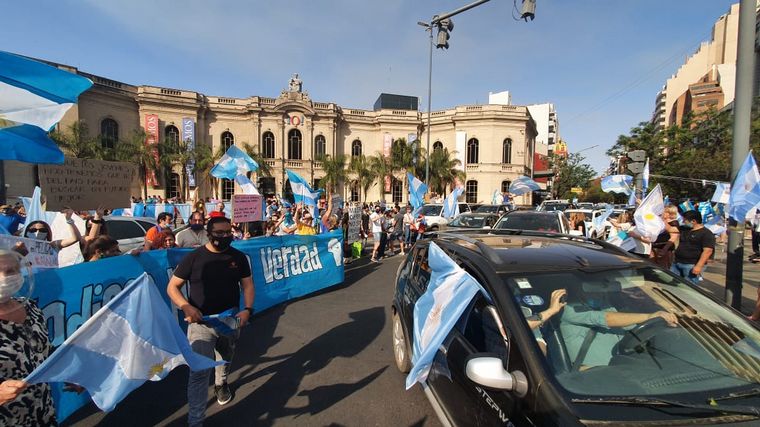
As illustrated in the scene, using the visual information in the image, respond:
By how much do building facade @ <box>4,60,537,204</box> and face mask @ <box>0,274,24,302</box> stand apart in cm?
3835

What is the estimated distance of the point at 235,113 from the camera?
136 feet

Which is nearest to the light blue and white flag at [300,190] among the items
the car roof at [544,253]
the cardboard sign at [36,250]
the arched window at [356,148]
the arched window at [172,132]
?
the cardboard sign at [36,250]

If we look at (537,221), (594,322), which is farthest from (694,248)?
(594,322)

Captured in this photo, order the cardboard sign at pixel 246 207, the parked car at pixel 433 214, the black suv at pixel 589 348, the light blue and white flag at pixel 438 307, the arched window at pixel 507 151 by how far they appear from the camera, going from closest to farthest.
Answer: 1. the black suv at pixel 589 348
2. the light blue and white flag at pixel 438 307
3. the cardboard sign at pixel 246 207
4. the parked car at pixel 433 214
5. the arched window at pixel 507 151

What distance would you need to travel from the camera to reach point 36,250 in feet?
12.5

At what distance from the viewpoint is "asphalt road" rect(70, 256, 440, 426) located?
10.5 feet

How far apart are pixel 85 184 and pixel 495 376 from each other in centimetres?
557

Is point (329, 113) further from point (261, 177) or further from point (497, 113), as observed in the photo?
Result: point (497, 113)

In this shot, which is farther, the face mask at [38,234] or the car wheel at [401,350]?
the face mask at [38,234]

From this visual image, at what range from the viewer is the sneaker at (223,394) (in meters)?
3.43

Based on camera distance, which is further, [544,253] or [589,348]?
[544,253]

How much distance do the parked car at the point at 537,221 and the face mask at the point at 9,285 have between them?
9026mm

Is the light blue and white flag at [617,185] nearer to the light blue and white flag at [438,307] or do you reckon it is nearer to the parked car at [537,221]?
the parked car at [537,221]

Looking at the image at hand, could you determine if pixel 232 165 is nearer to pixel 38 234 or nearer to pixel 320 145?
pixel 38 234
